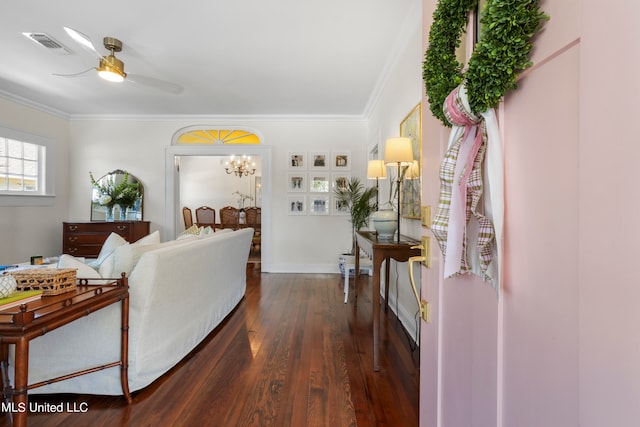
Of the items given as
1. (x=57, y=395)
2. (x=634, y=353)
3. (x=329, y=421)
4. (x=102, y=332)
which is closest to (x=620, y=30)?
(x=634, y=353)

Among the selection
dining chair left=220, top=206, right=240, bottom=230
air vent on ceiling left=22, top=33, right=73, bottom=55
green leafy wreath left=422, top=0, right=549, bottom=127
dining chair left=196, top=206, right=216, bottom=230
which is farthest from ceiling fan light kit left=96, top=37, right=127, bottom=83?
dining chair left=196, top=206, right=216, bottom=230

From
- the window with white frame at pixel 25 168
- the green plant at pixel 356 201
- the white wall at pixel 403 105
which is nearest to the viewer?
the white wall at pixel 403 105

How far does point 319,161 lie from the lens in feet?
17.6

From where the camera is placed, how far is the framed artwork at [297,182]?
5.39 m

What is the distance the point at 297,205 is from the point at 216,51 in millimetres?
2746

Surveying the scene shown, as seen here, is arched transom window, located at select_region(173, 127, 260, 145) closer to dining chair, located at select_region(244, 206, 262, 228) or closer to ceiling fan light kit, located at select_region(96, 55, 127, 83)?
dining chair, located at select_region(244, 206, 262, 228)

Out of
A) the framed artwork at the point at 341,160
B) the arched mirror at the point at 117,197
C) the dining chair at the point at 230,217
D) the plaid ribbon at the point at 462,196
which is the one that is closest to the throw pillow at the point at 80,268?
the plaid ribbon at the point at 462,196

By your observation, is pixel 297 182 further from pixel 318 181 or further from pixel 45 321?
pixel 45 321

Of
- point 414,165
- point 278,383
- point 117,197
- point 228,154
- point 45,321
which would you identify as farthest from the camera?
point 228,154

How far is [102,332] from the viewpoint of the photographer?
178cm

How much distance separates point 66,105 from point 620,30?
6383mm

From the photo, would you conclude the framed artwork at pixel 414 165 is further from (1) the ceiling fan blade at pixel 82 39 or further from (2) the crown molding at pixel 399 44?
(1) the ceiling fan blade at pixel 82 39

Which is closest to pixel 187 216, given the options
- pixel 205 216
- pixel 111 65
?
pixel 205 216

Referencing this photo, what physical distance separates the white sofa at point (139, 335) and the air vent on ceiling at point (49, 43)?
8.31 ft
